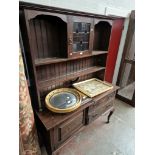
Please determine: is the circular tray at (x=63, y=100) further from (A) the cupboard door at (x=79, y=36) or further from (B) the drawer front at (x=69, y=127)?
(A) the cupboard door at (x=79, y=36)

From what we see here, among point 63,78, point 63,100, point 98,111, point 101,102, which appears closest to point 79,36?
point 63,78

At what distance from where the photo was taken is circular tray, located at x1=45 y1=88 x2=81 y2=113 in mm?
1148

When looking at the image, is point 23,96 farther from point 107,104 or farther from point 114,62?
point 114,62

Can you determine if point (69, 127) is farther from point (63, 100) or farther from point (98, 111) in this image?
point (98, 111)

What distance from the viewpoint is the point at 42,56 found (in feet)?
3.93

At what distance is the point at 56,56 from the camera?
50.1 inches

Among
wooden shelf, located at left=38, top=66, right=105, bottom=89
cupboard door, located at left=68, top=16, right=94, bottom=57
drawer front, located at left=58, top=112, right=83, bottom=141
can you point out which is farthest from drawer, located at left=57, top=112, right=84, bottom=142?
cupboard door, located at left=68, top=16, right=94, bottom=57

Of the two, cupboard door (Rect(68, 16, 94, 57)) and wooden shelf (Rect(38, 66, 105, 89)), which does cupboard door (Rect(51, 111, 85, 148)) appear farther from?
cupboard door (Rect(68, 16, 94, 57))

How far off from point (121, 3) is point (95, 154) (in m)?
2.27

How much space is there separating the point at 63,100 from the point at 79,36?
2.37 feet

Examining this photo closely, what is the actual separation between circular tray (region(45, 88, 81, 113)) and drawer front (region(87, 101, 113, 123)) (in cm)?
28

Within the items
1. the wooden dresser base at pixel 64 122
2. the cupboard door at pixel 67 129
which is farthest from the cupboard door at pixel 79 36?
the cupboard door at pixel 67 129

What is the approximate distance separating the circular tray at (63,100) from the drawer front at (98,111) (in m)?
0.28
